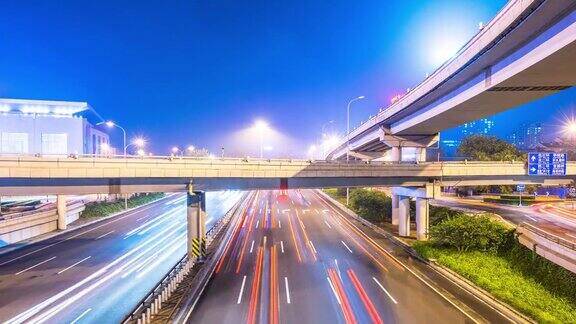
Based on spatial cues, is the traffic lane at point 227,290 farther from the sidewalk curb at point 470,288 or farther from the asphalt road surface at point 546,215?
the asphalt road surface at point 546,215

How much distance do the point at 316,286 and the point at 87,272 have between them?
19135 mm

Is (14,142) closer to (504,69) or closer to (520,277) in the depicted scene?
(504,69)

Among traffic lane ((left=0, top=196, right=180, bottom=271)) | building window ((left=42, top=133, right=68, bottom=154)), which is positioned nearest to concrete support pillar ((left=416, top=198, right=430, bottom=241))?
traffic lane ((left=0, top=196, right=180, bottom=271))

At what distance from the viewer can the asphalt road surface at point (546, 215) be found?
32719 millimetres

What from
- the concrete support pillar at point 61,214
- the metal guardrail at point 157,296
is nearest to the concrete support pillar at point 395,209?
the metal guardrail at point 157,296

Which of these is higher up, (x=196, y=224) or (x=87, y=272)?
(x=196, y=224)

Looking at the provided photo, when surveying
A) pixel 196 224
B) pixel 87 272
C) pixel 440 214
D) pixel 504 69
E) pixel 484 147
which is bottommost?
pixel 87 272

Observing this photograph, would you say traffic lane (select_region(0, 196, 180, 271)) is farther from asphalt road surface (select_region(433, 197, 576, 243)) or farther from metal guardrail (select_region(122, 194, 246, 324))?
asphalt road surface (select_region(433, 197, 576, 243))

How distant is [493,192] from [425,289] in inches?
2127

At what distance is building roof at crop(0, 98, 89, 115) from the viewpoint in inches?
3226

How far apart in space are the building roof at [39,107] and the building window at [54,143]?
27.5 ft

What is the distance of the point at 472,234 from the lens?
30.2 meters

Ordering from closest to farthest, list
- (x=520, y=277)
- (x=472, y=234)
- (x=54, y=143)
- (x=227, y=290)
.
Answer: (x=227, y=290)
(x=520, y=277)
(x=472, y=234)
(x=54, y=143)

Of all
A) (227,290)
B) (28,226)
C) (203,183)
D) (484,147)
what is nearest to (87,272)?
(203,183)
